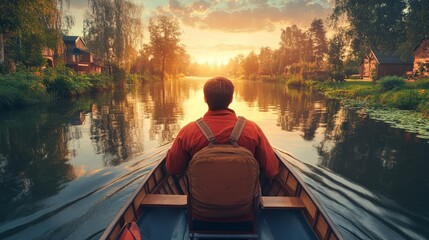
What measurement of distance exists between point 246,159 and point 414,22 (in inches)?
1347

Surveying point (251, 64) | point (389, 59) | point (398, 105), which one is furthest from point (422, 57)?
point (251, 64)

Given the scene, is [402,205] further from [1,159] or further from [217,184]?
[1,159]

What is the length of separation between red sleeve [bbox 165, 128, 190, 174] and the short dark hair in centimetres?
43

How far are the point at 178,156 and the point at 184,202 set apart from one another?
41.0 inches

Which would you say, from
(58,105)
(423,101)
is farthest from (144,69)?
(423,101)

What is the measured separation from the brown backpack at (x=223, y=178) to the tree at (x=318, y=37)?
63.5 metres

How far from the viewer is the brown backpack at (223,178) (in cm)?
237

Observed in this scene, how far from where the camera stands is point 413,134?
36.5 feet

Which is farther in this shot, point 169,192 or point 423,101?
point 423,101

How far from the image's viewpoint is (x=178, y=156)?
2793mm

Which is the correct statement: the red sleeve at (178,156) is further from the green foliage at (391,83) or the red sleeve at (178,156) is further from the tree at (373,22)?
the tree at (373,22)

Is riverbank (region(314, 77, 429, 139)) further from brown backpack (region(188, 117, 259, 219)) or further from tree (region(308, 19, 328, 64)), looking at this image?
tree (region(308, 19, 328, 64))

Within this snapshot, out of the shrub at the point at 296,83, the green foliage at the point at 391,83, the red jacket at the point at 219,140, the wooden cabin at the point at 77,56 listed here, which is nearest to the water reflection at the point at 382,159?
the red jacket at the point at 219,140

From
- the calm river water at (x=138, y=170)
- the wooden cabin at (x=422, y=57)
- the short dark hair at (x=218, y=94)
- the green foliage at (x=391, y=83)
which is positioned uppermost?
the wooden cabin at (x=422, y=57)
